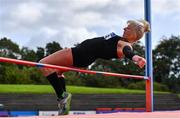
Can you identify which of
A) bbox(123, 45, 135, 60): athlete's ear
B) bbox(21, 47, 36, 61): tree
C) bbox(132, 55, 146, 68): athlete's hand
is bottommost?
bbox(132, 55, 146, 68): athlete's hand

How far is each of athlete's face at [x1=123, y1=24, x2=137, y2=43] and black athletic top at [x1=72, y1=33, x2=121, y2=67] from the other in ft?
0.26

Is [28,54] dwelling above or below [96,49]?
above

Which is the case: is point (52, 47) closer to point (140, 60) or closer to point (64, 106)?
point (64, 106)

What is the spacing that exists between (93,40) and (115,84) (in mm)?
24141

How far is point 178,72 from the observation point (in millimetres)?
33000

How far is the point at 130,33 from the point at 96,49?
9.7 inches

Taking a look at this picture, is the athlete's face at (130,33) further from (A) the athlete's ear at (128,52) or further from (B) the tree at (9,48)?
(B) the tree at (9,48)

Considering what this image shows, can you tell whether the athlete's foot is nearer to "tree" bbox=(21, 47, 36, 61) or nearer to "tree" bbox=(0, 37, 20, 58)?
"tree" bbox=(21, 47, 36, 61)

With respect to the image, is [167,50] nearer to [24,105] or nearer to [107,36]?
[24,105]

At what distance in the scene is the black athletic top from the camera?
3197 mm

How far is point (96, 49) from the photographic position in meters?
3.20

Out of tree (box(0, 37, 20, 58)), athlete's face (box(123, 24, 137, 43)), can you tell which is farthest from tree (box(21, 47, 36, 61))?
athlete's face (box(123, 24, 137, 43))

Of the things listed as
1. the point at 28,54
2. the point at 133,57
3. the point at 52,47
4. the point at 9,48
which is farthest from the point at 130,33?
the point at 9,48

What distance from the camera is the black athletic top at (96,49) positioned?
3.20m
